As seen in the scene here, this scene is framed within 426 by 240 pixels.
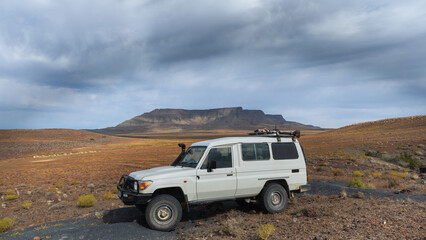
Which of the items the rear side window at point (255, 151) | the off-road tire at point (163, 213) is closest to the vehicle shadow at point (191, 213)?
the off-road tire at point (163, 213)

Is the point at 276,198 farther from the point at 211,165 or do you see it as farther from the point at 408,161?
the point at 408,161

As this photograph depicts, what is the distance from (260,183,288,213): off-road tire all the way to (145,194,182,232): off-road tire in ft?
8.36

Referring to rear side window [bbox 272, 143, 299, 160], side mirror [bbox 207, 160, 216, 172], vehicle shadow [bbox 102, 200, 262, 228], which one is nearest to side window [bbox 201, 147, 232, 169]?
side mirror [bbox 207, 160, 216, 172]

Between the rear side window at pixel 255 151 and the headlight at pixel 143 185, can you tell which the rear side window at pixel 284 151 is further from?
Answer: the headlight at pixel 143 185

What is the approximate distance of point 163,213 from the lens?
6.93 metres

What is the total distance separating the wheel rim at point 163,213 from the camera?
6.86m

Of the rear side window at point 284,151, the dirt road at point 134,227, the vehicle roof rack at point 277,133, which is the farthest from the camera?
the vehicle roof rack at point 277,133

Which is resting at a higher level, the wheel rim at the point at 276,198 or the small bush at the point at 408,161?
the wheel rim at the point at 276,198

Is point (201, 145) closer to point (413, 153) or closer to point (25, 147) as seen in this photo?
point (413, 153)

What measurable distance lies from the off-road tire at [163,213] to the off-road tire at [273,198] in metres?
2.55

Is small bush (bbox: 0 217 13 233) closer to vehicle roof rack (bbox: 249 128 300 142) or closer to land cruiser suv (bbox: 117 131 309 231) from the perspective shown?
land cruiser suv (bbox: 117 131 309 231)

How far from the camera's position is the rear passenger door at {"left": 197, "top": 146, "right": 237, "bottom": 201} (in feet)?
23.8

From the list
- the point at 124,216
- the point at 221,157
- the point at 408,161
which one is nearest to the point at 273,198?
the point at 221,157

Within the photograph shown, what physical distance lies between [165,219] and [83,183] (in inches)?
516
